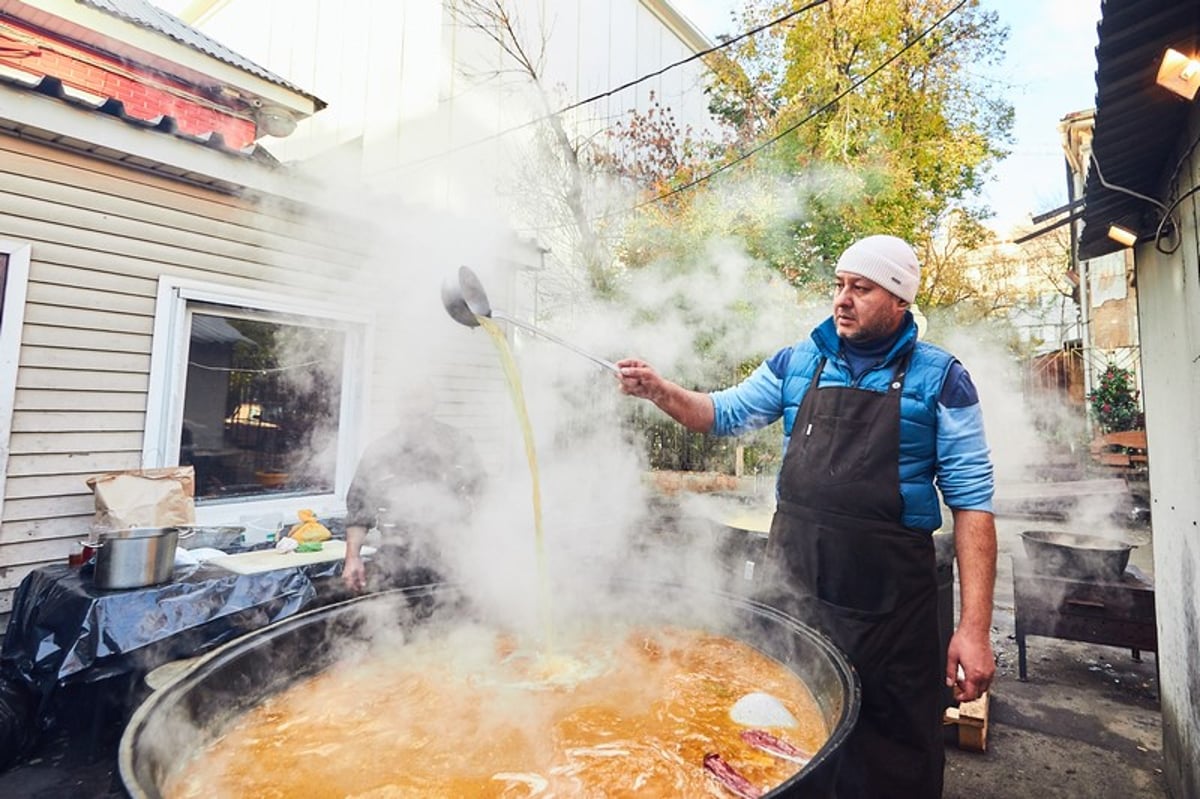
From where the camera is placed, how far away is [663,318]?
8.63 metres

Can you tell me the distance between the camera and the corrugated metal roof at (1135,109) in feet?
6.61

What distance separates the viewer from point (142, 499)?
3506 millimetres

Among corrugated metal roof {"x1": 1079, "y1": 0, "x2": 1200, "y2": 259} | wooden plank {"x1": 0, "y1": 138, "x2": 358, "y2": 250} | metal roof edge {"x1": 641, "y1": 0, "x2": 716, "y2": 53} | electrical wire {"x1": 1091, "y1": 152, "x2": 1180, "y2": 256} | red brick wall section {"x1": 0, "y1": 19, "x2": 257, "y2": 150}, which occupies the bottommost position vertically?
electrical wire {"x1": 1091, "y1": 152, "x2": 1180, "y2": 256}

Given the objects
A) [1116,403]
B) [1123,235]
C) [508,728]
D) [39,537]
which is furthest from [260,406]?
[1116,403]

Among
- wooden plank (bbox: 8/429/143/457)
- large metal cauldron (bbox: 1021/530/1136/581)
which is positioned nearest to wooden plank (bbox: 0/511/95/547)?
wooden plank (bbox: 8/429/143/457)

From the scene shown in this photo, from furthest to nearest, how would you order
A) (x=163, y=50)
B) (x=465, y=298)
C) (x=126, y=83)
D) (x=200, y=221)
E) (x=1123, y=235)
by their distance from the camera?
(x=126, y=83) < (x=163, y=50) < (x=200, y=221) < (x=1123, y=235) < (x=465, y=298)

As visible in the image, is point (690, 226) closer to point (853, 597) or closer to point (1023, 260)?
point (853, 597)

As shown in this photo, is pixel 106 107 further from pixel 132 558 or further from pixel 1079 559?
pixel 1079 559

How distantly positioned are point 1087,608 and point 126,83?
422 inches

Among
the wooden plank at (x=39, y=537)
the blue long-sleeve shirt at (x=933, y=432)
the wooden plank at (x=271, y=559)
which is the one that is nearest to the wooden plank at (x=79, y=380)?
the wooden plank at (x=39, y=537)

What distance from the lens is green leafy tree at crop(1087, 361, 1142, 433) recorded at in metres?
11.0

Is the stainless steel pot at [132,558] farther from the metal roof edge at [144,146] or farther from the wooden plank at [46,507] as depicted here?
the metal roof edge at [144,146]

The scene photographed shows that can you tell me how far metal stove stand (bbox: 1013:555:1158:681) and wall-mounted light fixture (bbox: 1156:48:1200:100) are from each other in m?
2.92

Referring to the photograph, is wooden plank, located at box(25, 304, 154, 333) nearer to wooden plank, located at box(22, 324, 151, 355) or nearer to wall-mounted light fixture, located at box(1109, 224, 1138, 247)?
wooden plank, located at box(22, 324, 151, 355)
